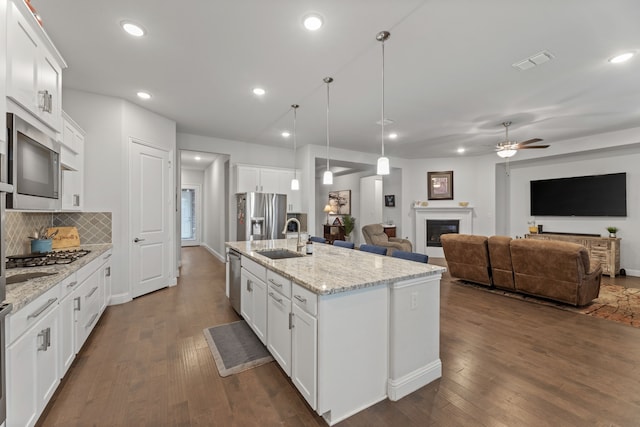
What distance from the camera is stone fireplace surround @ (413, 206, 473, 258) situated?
740 cm

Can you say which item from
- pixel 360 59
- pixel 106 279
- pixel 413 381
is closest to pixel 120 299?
pixel 106 279

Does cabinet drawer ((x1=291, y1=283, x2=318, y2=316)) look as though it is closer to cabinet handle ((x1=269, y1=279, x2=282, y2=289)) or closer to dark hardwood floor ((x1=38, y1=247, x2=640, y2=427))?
cabinet handle ((x1=269, y1=279, x2=282, y2=289))

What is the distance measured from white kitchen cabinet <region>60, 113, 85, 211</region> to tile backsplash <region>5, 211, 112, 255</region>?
0.87 ft

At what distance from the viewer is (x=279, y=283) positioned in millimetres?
2102

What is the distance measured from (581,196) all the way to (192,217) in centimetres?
1120

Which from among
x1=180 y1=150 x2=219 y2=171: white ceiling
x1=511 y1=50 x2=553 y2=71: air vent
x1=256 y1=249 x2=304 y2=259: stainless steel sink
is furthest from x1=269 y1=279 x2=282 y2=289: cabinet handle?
x1=180 y1=150 x2=219 y2=171: white ceiling

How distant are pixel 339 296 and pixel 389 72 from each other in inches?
102

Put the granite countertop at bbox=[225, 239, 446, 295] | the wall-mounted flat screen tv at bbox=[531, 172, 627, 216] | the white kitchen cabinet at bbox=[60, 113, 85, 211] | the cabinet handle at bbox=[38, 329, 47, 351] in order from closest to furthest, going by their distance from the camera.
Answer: the cabinet handle at bbox=[38, 329, 47, 351], the granite countertop at bbox=[225, 239, 446, 295], the white kitchen cabinet at bbox=[60, 113, 85, 211], the wall-mounted flat screen tv at bbox=[531, 172, 627, 216]

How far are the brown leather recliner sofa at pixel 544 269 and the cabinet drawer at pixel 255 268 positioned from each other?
3.60 m

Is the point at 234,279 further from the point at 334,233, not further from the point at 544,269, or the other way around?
the point at 334,233

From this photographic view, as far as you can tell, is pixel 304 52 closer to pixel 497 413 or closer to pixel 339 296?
pixel 339 296

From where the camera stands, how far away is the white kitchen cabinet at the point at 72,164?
2.80 meters

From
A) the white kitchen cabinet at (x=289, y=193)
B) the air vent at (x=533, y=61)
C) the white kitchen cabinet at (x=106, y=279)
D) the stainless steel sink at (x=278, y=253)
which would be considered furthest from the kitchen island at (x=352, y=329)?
the white kitchen cabinet at (x=289, y=193)

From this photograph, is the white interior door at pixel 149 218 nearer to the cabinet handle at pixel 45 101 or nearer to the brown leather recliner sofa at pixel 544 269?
the cabinet handle at pixel 45 101
